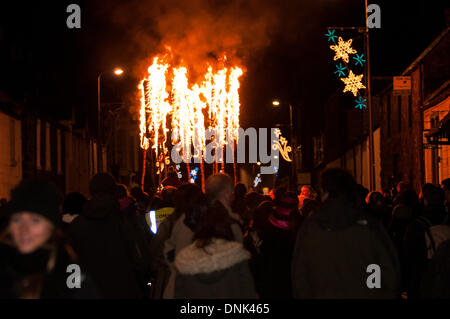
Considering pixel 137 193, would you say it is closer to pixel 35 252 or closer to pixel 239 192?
pixel 239 192

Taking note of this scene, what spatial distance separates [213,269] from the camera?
5102 mm

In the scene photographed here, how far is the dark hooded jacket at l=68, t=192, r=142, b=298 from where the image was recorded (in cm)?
612

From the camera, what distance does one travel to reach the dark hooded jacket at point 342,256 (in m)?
5.13

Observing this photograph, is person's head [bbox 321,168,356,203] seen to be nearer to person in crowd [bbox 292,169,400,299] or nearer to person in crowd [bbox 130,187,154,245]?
person in crowd [bbox 292,169,400,299]

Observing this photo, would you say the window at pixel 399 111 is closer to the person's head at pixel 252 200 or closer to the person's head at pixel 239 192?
the person's head at pixel 239 192

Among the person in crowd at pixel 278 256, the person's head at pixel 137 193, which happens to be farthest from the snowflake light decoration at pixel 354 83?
the person in crowd at pixel 278 256

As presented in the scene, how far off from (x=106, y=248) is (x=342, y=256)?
2401 mm

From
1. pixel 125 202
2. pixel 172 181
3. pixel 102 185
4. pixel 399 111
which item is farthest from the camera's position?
pixel 399 111

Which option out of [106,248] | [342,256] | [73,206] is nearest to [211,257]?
[342,256]

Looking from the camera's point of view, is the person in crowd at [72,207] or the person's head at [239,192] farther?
the person's head at [239,192]

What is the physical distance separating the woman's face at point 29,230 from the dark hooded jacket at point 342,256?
97.1 inches

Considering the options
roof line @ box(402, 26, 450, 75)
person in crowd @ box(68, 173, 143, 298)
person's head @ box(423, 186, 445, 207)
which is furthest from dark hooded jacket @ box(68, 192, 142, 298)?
roof line @ box(402, 26, 450, 75)
